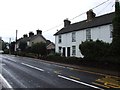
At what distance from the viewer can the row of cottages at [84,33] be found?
3301 centimetres

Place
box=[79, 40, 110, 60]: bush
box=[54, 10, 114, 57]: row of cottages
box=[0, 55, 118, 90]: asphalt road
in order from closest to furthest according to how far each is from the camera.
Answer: box=[0, 55, 118, 90]: asphalt road
box=[79, 40, 110, 60]: bush
box=[54, 10, 114, 57]: row of cottages

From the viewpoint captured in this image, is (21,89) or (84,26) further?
(84,26)

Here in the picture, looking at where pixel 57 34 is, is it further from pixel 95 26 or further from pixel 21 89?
pixel 21 89

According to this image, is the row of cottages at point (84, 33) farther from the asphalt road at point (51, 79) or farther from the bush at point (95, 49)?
the asphalt road at point (51, 79)

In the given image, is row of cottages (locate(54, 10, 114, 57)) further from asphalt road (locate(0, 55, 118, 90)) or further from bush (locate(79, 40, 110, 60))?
asphalt road (locate(0, 55, 118, 90))

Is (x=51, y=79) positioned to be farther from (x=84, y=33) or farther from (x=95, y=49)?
(x=84, y=33)

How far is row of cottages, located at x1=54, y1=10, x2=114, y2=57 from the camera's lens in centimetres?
3301

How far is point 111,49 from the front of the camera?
2164cm

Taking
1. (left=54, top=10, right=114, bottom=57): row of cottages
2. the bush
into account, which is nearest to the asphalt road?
the bush

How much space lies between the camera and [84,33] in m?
37.9

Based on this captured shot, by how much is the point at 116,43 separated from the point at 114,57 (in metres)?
2.02

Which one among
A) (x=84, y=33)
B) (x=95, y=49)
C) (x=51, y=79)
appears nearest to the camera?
(x=51, y=79)

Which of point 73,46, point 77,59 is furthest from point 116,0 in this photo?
point 73,46

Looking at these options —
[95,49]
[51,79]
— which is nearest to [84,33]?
[95,49]
